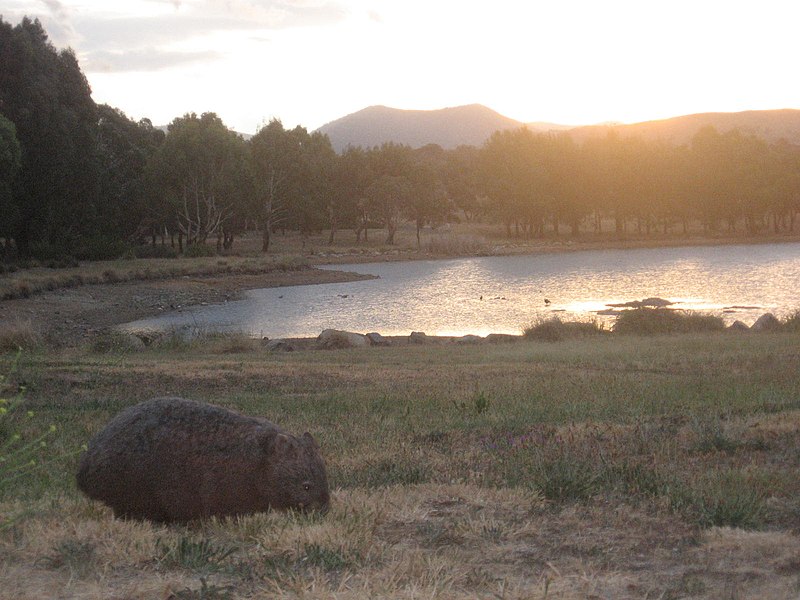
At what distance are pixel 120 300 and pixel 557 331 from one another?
81.8ft

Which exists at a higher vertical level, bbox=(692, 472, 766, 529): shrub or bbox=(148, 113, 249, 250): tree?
bbox=(148, 113, 249, 250): tree

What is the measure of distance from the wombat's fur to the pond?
2459 centimetres

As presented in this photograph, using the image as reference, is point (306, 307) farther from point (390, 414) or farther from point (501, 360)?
point (390, 414)

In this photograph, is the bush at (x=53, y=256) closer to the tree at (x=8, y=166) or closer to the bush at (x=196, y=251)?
the tree at (x=8, y=166)

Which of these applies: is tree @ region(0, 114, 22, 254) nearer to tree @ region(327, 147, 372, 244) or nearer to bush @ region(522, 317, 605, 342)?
bush @ region(522, 317, 605, 342)

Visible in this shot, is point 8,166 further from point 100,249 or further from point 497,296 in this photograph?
point 497,296

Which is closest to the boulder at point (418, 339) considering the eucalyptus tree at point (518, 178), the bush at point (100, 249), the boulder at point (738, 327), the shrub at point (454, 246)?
the boulder at point (738, 327)

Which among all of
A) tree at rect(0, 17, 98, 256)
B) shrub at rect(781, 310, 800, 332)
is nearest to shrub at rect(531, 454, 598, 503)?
shrub at rect(781, 310, 800, 332)

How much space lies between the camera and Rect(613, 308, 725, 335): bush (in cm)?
2666

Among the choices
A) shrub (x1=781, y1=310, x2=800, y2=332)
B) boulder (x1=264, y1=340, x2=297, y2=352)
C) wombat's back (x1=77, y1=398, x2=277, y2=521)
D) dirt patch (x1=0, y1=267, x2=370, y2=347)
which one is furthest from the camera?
dirt patch (x1=0, y1=267, x2=370, y2=347)

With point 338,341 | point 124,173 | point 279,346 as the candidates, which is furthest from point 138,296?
point 124,173

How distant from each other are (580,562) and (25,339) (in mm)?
20994

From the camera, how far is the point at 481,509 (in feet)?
19.6

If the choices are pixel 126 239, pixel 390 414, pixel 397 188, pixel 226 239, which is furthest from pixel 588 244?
pixel 390 414
